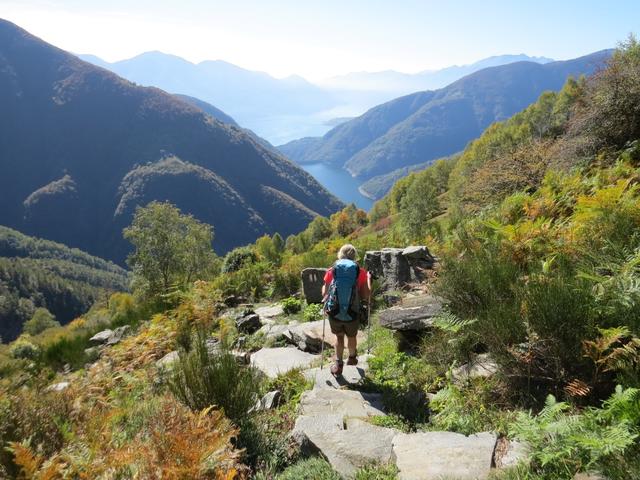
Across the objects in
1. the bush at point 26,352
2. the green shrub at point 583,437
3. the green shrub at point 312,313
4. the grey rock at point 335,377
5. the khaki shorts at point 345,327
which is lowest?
the bush at point 26,352

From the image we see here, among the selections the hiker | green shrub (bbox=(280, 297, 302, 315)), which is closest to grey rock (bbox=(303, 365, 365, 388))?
the hiker

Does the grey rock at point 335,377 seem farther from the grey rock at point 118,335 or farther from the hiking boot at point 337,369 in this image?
the grey rock at point 118,335

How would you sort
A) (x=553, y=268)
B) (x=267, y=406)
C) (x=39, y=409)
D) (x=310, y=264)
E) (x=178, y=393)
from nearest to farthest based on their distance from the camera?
1. (x=39, y=409)
2. (x=178, y=393)
3. (x=267, y=406)
4. (x=553, y=268)
5. (x=310, y=264)

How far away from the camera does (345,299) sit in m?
5.61

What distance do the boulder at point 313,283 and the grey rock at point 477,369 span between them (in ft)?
17.7

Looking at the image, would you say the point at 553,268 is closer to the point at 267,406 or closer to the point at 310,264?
the point at 267,406

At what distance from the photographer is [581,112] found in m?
15.1

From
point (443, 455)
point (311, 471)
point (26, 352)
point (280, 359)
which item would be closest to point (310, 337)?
point (280, 359)

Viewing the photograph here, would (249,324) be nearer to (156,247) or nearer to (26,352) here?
(26,352)

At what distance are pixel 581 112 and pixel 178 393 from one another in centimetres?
1633

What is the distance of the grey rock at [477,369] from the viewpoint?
4.36 metres

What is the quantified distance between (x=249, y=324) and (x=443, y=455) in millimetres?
6325

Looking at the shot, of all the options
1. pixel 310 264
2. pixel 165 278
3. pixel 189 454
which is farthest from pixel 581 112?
pixel 165 278

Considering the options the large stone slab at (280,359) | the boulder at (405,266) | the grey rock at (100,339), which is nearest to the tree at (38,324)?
the grey rock at (100,339)
